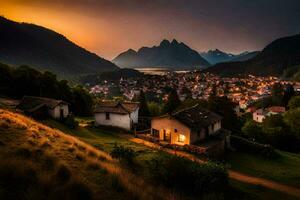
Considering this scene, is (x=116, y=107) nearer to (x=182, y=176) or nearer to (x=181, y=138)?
(x=181, y=138)

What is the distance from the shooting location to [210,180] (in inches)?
720

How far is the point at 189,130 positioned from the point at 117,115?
14.6m

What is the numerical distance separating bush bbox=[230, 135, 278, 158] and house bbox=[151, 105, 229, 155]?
2.19 m

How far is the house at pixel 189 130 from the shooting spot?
4281 centimetres

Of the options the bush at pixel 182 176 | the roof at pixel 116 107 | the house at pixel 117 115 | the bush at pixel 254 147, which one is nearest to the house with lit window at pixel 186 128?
the bush at pixel 254 147

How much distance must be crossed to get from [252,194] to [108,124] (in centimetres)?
3145

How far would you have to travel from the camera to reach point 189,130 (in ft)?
139

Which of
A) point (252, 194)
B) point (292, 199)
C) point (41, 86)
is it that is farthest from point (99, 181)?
point (41, 86)

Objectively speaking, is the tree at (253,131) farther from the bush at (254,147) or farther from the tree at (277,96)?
the tree at (277,96)

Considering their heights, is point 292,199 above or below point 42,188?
below

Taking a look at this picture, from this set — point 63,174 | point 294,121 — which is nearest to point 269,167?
point 63,174

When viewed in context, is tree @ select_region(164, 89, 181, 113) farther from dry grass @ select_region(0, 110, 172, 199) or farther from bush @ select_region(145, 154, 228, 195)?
dry grass @ select_region(0, 110, 172, 199)

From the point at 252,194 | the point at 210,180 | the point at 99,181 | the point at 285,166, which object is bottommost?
the point at 285,166

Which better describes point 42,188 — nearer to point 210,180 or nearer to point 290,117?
point 210,180
